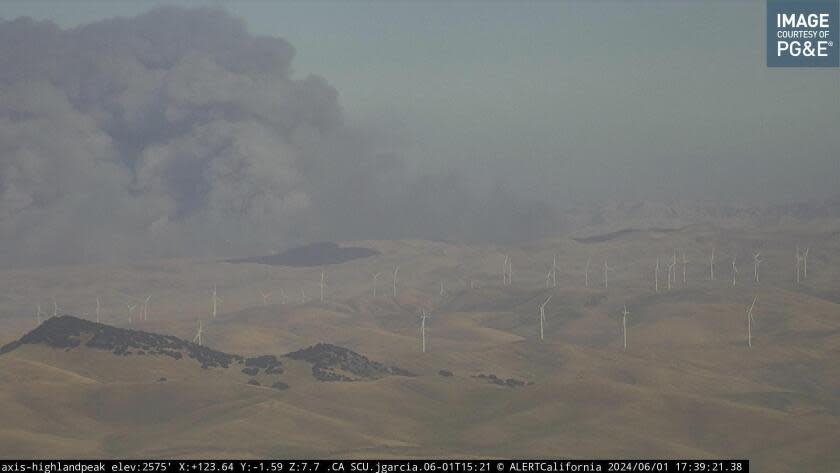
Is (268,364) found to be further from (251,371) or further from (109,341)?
(109,341)

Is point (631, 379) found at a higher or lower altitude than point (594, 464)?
lower

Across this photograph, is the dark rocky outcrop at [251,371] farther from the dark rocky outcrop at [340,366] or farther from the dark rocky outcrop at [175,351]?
the dark rocky outcrop at [340,366]

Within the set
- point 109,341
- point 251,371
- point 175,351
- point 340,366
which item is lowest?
point 340,366

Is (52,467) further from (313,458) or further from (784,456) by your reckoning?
(784,456)

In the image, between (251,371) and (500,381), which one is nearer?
(251,371)

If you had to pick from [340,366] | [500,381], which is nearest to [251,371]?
[340,366]

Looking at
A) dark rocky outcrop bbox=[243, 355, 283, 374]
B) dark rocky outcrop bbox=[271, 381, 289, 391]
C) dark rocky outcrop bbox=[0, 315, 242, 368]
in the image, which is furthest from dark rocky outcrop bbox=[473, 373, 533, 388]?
dark rocky outcrop bbox=[0, 315, 242, 368]

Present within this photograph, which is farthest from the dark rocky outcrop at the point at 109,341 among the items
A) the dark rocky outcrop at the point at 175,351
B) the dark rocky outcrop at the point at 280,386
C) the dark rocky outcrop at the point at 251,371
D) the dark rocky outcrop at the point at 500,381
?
the dark rocky outcrop at the point at 500,381

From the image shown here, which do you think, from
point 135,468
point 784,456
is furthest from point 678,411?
point 135,468

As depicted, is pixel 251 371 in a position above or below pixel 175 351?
below
